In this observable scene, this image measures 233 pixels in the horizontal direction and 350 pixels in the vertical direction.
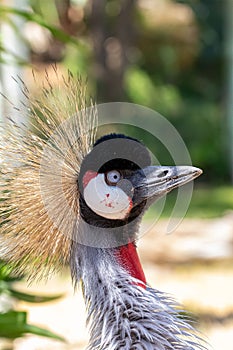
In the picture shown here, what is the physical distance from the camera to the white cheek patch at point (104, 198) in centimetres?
195

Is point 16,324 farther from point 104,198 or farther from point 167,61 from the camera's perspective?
point 167,61

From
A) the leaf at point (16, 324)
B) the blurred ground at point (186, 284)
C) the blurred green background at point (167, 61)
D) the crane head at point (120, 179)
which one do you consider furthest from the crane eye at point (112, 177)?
the blurred green background at point (167, 61)

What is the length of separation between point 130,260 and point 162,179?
228 millimetres

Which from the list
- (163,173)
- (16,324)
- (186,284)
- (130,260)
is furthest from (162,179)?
(186,284)

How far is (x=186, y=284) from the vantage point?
5641 mm

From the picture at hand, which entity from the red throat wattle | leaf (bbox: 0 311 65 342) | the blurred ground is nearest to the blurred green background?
the blurred ground

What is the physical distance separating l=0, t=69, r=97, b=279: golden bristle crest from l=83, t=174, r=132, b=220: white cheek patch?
5 centimetres

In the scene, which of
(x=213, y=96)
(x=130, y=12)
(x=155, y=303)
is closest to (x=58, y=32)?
(x=155, y=303)

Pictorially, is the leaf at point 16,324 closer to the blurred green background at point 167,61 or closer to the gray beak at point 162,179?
the gray beak at point 162,179

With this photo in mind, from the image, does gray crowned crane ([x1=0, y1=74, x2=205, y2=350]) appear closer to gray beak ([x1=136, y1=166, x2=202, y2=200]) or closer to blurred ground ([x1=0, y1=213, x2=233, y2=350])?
gray beak ([x1=136, y1=166, x2=202, y2=200])

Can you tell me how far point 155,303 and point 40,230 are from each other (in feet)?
1.12

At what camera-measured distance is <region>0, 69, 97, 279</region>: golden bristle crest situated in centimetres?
201

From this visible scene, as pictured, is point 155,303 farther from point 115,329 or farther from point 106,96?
point 106,96

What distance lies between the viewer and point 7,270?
7.02 feet
